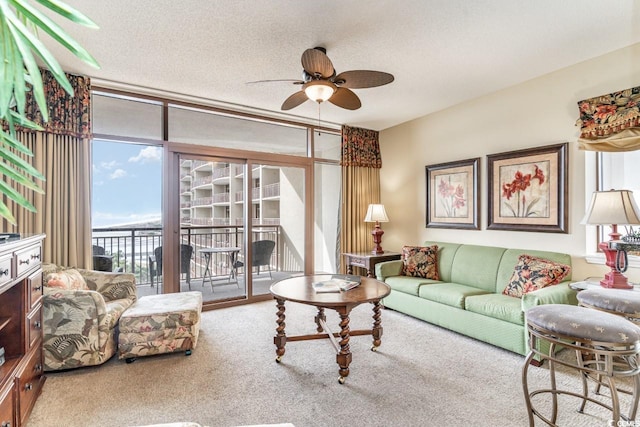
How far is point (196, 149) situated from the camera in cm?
391

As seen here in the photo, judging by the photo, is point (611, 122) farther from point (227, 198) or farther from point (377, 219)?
point (227, 198)

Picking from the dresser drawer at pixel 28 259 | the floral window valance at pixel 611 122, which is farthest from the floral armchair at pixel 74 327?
the floral window valance at pixel 611 122

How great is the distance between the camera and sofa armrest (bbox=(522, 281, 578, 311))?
97.5 inches

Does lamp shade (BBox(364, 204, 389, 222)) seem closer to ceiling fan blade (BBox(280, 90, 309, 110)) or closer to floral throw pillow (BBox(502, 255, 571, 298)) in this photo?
floral throw pillow (BBox(502, 255, 571, 298))

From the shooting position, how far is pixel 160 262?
3785 millimetres

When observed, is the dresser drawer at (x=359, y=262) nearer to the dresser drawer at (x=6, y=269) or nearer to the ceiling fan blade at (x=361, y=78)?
the ceiling fan blade at (x=361, y=78)

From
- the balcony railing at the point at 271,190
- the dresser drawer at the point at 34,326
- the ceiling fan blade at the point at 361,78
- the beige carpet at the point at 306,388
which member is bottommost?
the beige carpet at the point at 306,388

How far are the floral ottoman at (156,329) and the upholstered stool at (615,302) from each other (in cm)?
289

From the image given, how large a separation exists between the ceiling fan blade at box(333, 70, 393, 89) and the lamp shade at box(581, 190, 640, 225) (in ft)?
→ 6.11

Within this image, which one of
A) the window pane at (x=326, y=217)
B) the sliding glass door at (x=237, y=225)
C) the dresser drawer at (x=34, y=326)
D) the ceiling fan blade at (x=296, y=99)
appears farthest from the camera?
the window pane at (x=326, y=217)

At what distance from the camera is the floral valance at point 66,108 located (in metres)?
2.98

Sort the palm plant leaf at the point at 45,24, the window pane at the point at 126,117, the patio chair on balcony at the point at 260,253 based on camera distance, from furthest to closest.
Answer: the patio chair on balcony at the point at 260,253
the window pane at the point at 126,117
the palm plant leaf at the point at 45,24

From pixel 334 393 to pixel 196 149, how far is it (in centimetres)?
311

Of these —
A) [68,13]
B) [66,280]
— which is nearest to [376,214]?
[66,280]
